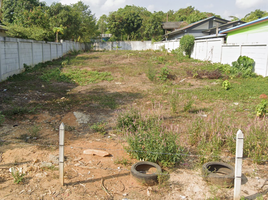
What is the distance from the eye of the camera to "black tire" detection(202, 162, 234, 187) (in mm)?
3393

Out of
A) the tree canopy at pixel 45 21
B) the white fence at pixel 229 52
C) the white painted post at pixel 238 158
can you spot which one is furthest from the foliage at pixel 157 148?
the tree canopy at pixel 45 21

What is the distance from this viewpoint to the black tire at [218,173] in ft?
11.1

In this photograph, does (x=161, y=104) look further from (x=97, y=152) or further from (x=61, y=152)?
(x=61, y=152)

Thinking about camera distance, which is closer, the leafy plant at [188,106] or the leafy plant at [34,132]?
the leafy plant at [34,132]

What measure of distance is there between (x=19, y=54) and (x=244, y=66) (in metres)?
11.7

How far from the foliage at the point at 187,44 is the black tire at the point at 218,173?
62.8 feet

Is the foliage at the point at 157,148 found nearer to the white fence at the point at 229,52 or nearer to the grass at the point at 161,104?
the grass at the point at 161,104

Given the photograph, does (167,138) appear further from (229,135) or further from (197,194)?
(229,135)

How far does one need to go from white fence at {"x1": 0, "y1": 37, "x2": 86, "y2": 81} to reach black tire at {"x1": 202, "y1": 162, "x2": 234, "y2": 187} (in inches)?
363

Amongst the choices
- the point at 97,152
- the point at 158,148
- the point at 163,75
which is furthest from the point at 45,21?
the point at 158,148

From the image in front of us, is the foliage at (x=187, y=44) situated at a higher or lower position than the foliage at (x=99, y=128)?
higher

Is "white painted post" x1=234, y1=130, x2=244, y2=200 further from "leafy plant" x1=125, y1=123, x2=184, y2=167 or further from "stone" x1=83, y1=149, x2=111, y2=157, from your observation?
"stone" x1=83, y1=149, x2=111, y2=157

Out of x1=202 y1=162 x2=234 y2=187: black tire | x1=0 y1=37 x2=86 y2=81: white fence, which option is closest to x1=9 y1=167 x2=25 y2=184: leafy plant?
x1=202 y1=162 x2=234 y2=187: black tire

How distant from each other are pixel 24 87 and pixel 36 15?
1290cm
